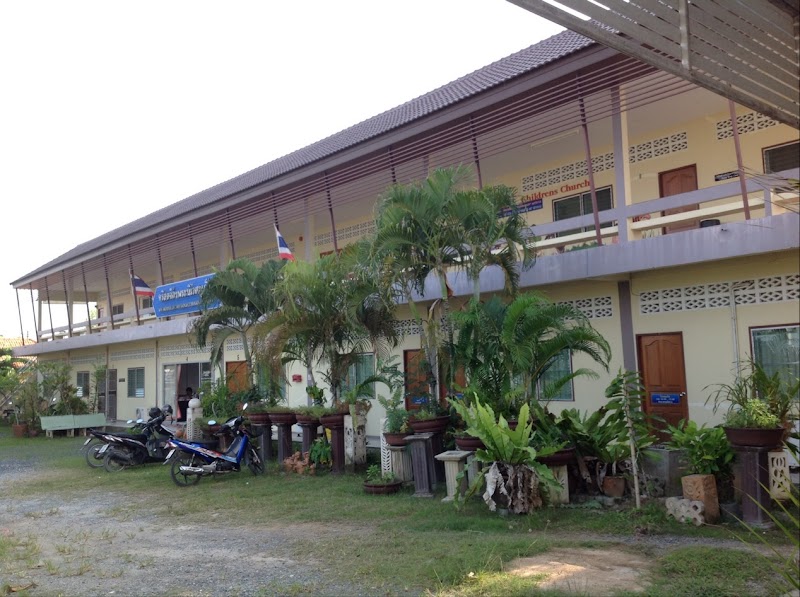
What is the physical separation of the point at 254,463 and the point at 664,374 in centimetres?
637

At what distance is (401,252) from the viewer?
8.95 m

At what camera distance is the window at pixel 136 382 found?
890 inches

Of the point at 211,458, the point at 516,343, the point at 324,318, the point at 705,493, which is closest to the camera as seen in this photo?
the point at 705,493

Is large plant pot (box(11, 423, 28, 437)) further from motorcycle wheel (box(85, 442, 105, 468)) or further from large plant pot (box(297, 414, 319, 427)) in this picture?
large plant pot (box(297, 414, 319, 427))

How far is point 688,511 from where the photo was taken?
248 inches

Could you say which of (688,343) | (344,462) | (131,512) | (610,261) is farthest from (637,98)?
(131,512)

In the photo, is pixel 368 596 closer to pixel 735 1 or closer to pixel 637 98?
pixel 735 1

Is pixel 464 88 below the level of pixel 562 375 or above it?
above

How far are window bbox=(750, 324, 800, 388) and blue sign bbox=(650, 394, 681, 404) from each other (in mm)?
1269

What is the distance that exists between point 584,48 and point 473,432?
5.31m

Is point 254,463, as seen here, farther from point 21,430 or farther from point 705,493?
point 21,430

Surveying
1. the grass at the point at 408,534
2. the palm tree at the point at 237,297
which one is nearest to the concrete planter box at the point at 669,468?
the grass at the point at 408,534

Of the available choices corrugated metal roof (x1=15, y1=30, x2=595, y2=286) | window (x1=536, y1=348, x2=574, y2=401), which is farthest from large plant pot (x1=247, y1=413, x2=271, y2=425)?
corrugated metal roof (x1=15, y1=30, x2=595, y2=286)

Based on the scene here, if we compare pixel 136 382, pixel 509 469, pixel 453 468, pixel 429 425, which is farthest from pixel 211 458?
pixel 136 382
